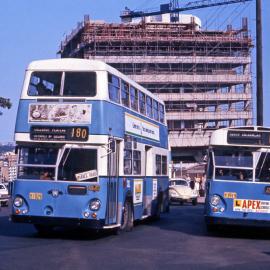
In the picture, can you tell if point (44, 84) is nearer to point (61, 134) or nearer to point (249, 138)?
point (61, 134)

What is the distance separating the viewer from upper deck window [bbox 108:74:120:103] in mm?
16844

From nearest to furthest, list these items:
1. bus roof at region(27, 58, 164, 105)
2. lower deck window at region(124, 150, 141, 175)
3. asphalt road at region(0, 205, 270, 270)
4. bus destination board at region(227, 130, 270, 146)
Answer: asphalt road at region(0, 205, 270, 270) → bus roof at region(27, 58, 164, 105) → bus destination board at region(227, 130, 270, 146) → lower deck window at region(124, 150, 141, 175)

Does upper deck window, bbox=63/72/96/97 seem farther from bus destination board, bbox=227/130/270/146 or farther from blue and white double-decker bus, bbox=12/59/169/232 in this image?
bus destination board, bbox=227/130/270/146

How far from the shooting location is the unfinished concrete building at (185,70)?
94.4 metres

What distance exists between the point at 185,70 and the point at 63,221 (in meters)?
82.4

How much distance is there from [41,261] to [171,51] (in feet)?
284

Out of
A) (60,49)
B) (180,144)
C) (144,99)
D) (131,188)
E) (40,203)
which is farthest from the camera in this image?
(60,49)

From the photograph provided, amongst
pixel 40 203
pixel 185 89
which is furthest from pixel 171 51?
pixel 40 203

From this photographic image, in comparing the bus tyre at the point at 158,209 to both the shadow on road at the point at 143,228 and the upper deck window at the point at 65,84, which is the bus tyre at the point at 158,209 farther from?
the upper deck window at the point at 65,84

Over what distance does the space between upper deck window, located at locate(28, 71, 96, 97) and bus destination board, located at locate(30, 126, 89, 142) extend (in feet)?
2.97

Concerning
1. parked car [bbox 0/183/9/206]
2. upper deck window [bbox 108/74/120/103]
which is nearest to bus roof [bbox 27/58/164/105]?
upper deck window [bbox 108/74/120/103]

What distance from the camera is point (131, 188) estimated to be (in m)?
18.8

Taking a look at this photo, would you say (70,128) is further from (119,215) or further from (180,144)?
(180,144)

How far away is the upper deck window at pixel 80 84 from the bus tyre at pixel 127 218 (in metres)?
3.72
